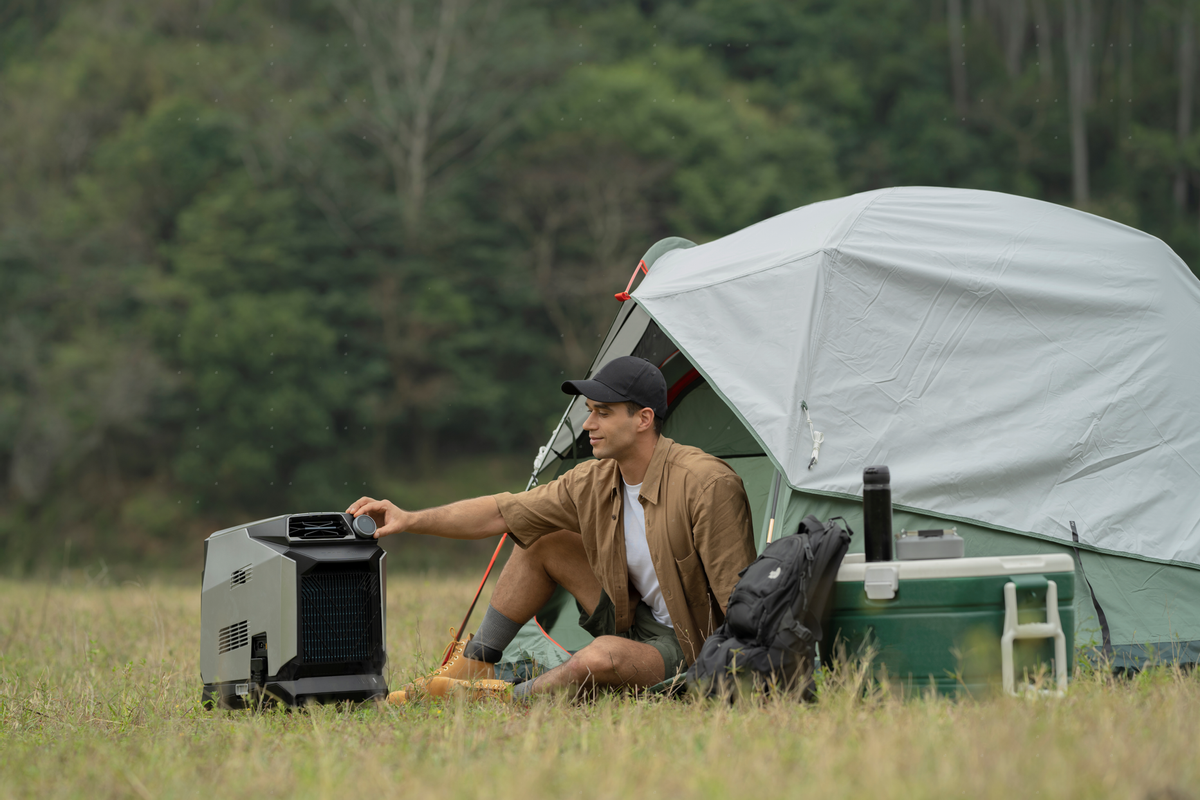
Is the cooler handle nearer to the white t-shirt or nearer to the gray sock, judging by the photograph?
the white t-shirt

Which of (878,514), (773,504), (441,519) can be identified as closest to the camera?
(878,514)

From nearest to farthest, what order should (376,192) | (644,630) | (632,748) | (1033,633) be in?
(632,748), (1033,633), (644,630), (376,192)

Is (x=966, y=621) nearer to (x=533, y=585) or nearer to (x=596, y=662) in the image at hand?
(x=596, y=662)

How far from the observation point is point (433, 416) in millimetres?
23203

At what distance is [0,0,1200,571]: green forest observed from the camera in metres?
21.7

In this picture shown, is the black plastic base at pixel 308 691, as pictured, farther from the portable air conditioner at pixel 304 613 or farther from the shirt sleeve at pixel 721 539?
the shirt sleeve at pixel 721 539

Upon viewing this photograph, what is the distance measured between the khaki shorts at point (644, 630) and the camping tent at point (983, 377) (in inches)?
19.5

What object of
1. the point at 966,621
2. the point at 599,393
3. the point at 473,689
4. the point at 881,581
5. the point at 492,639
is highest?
the point at 599,393

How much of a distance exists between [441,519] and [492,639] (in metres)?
0.52

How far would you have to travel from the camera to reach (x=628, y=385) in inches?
138

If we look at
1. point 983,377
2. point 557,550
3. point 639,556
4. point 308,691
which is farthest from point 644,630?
point 983,377

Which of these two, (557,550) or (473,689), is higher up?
(557,550)

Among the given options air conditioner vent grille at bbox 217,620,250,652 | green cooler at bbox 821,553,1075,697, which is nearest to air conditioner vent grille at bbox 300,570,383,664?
air conditioner vent grille at bbox 217,620,250,652

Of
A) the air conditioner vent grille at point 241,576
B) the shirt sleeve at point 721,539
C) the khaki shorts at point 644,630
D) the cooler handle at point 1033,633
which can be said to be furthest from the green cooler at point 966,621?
the air conditioner vent grille at point 241,576
